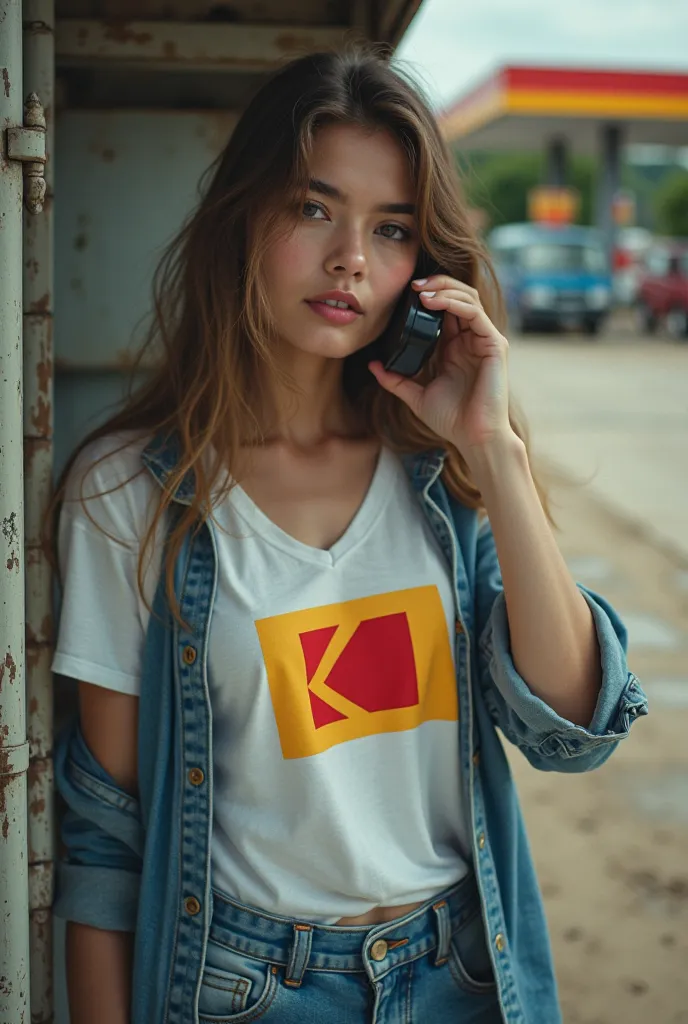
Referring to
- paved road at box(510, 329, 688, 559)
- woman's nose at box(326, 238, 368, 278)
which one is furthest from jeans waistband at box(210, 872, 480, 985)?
paved road at box(510, 329, 688, 559)

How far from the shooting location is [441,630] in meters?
1.62

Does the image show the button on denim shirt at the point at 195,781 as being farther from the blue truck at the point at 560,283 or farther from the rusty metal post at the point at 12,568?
the blue truck at the point at 560,283

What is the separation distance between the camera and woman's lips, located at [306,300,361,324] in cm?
159

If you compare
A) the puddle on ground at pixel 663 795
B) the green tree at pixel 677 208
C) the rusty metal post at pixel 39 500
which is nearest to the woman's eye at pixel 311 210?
the rusty metal post at pixel 39 500

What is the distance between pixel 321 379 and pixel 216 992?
909mm

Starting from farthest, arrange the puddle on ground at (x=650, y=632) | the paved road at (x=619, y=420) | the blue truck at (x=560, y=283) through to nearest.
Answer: the blue truck at (x=560, y=283)
the paved road at (x=619, y=420)
the puddle on ground at (x=650, y=632)

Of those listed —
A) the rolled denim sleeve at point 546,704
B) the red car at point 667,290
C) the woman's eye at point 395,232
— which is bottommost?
the rolled denim sleeve at point 546,704

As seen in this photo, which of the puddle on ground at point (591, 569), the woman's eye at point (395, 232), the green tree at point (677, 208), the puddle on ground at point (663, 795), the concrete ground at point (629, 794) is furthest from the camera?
the green tree at point (677, 208)

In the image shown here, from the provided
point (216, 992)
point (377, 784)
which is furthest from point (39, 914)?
point (377, 784)

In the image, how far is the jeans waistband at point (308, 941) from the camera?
58.9 inches

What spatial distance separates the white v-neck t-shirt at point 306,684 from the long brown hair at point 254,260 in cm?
7

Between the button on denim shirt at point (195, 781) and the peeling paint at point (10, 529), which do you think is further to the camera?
the button on denim shirt at point (195, 781)

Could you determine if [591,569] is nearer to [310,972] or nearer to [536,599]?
[536,599]

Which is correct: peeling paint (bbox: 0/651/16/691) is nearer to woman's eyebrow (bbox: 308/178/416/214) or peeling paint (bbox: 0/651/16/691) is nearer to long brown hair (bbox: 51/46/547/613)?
long brown hair (bbox: 51/46/547/613)
